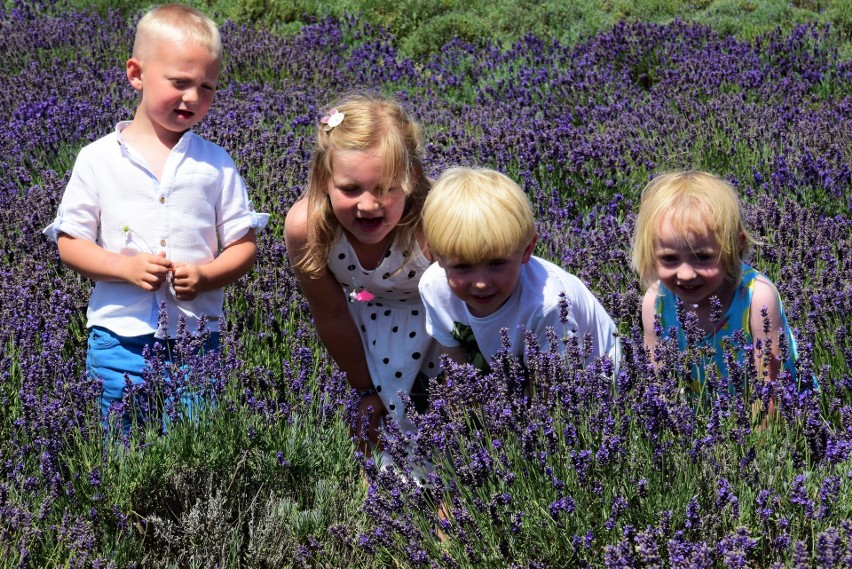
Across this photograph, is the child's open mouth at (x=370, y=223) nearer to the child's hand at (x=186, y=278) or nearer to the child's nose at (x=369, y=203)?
the child's nose at (x=369, y=203)

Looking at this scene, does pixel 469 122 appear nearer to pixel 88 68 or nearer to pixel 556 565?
pixel 88 68

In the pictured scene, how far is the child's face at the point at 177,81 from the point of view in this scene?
3.16m

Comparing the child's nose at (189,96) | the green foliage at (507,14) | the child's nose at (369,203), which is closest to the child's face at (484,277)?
the child's nose at (369,203)

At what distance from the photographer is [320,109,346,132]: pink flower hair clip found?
3342 millimetres

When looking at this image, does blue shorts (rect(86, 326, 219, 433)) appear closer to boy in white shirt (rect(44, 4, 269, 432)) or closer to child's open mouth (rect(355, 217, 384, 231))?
boy in white shirt (rect(44, 4, 269, 432))

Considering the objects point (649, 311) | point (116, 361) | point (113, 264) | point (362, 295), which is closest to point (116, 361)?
point (116, 361)

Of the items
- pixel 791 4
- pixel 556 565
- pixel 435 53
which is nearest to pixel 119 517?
pixel 556 565

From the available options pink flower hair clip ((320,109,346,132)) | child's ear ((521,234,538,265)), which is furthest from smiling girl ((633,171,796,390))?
pink flower hair clip ((320,109,346,132))

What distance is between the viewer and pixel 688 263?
306cm

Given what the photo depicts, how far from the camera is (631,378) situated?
8.65 feet

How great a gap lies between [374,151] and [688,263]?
1.02m

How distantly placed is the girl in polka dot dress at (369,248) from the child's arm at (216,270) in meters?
0.19

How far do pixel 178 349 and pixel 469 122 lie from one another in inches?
130

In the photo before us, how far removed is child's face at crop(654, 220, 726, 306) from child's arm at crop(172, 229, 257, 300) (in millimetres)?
1289
